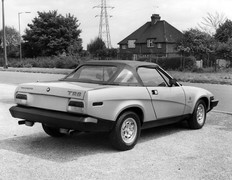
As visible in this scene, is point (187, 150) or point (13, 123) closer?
point (187, 150)

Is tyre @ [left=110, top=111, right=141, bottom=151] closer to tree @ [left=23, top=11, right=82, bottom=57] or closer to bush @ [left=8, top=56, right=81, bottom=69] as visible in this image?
bush @ [left=8, top=56, right=81, bottom=69]

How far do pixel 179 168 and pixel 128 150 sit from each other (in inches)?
43.9

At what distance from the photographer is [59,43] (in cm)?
6469

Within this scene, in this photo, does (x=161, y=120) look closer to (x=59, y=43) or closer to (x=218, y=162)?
(x=218, y=162)

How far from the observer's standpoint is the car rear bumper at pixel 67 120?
543cm

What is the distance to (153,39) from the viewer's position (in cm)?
6338

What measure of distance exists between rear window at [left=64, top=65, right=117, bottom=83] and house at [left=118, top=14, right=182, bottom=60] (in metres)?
54.1

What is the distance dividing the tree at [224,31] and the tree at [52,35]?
24415 mm

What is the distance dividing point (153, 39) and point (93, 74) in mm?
57724

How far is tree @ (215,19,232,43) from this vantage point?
51406 millimetres

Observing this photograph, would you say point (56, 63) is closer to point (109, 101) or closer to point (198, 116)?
point (198, 116)

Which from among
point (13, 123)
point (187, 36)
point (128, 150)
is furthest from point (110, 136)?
point (187, 36)

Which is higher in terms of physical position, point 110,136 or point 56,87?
point 56,87

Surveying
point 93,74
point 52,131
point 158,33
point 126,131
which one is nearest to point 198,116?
point 126,131
